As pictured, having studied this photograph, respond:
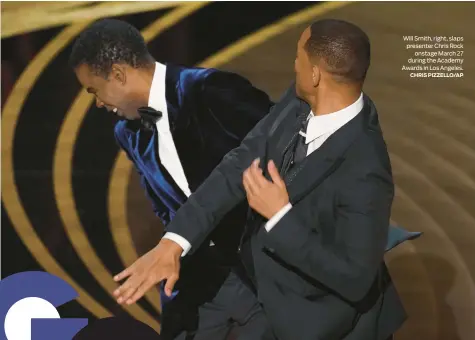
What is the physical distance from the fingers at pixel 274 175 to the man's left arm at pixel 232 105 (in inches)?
29.0

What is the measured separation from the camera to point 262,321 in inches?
77.0

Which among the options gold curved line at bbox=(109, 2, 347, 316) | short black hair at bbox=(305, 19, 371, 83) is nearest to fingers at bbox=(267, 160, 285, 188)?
short black hair at bbox=(305, 19, 371, 83)

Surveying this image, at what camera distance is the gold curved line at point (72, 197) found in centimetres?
275

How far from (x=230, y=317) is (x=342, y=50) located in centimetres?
86

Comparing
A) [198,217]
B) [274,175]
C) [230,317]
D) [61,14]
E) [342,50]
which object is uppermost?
[61,14]

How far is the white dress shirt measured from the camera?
1807 millimetres

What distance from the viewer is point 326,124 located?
5.98 feet

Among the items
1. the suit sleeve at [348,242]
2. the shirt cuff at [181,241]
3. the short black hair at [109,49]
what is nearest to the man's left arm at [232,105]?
the short black hair at [109,49]

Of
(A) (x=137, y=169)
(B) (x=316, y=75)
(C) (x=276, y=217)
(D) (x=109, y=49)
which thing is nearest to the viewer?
(C) (x=276, y=217)

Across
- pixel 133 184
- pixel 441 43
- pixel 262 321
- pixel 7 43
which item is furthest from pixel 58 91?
pixel 441 43

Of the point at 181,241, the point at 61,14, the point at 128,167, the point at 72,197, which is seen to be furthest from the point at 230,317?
the point at 61,14

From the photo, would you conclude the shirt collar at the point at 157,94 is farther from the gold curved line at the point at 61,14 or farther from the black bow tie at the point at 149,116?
the gold curved line at the point at 61,14

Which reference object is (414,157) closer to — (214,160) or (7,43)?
(214,160)

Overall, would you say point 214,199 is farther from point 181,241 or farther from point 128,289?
point 128,289
